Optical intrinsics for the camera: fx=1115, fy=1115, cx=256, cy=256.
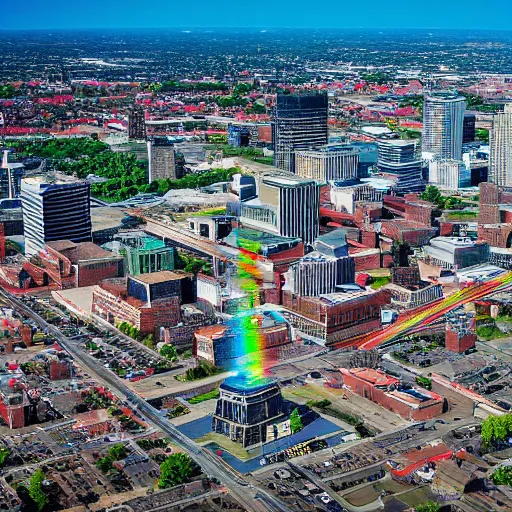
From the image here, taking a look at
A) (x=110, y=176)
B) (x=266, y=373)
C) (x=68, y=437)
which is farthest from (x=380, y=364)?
(x=110, y=176)

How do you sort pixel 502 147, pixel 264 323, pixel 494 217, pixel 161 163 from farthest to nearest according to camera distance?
1. pixel 161 163
2. pixel 502 147
3. pixel 494 217
4. pixel 264 323

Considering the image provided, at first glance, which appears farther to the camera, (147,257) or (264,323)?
(147,257)

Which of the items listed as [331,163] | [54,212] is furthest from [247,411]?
[331,163]

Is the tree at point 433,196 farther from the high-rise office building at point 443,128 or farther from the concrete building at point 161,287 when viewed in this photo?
the concrete building at point 161,287

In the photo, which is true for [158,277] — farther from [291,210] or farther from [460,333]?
[460,333]

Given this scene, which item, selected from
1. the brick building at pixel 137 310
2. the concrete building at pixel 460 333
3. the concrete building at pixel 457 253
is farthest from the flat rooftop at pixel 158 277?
the concrete building at pixel 457 253

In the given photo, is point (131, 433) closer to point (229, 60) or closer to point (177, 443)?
point (177, 443)
